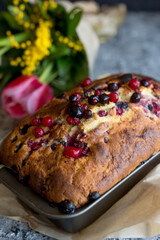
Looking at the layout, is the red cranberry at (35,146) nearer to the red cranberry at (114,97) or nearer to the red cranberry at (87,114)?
the red cranberry at (87,114)

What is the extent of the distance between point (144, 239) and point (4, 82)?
179cm

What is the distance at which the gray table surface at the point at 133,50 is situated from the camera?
273 cm

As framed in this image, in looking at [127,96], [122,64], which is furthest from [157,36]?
[127,96]

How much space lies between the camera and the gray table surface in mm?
2727

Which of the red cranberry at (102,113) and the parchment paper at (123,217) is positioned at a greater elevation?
the red cranberry at (102,113)

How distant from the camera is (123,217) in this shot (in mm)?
1260

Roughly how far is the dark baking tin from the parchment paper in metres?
0.03

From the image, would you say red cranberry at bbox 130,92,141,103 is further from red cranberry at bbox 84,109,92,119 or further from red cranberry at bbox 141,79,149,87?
red cranberry at bbox 84,109,92,119

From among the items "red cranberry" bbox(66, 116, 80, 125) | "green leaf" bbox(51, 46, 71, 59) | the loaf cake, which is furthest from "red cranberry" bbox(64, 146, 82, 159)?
"green leaf" bbox(51, 46, 71, 59)

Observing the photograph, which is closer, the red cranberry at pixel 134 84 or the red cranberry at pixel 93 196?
the red cranberry at pixel 93 196

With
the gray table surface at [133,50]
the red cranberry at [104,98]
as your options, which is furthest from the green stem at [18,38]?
the red cranberry at [104,98]

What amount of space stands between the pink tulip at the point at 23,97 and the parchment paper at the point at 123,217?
34.3 inches

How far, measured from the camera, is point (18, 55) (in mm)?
2525

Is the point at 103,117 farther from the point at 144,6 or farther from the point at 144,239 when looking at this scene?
the point at 144,6
